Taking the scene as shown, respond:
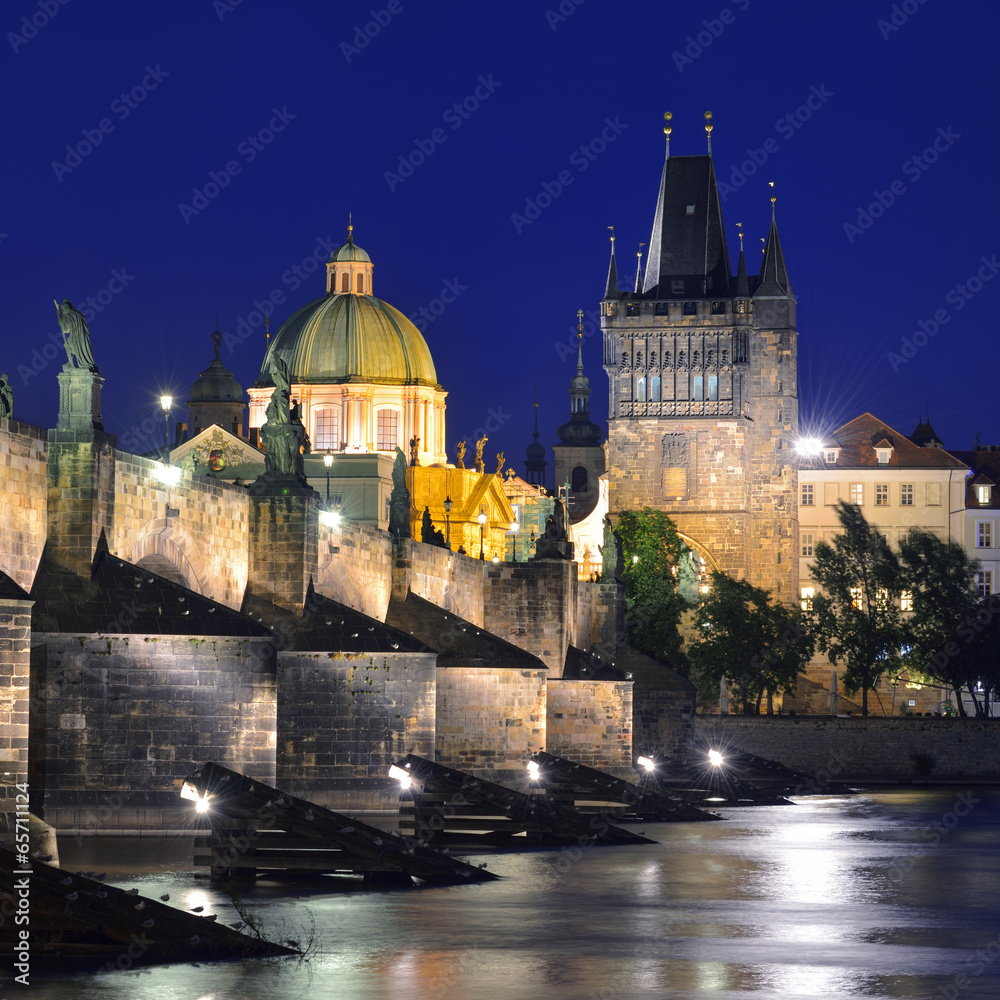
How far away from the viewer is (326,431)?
105438 millimetres

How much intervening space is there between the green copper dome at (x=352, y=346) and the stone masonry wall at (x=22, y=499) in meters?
75.7

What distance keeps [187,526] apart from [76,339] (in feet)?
→ 16.3

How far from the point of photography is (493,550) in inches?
4358

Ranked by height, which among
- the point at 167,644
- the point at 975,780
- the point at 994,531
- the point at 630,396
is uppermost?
the point at 630,396

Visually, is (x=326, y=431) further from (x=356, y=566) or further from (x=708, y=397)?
(x=356, y=566)

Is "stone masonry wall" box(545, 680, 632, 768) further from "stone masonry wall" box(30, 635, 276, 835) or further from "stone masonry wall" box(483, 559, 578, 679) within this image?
"stone masonry wall" box(30, 635, 276, 835)

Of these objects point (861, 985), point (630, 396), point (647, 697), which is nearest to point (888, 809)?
point (647, 697)

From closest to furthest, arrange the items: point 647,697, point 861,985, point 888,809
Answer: point 861,985 < point 888,809 < point 647,697

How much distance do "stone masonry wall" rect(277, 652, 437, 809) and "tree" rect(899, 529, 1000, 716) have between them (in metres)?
41.8

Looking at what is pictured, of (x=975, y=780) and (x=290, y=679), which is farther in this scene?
(x=975, y=780)

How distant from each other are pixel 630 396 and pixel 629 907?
79.0 meters

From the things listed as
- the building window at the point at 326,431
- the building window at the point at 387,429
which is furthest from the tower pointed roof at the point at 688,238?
the building window at the point at 326,431

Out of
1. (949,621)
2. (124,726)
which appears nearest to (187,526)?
(124,726)

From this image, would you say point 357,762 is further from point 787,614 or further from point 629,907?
point 787,614
